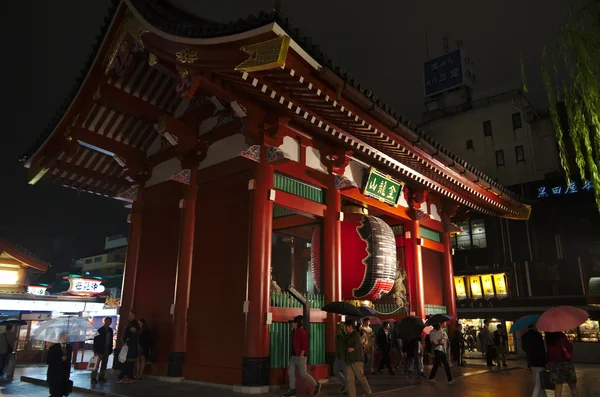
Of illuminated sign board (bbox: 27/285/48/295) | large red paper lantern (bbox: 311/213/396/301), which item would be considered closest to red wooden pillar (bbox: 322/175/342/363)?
large red paper lantern (bbox: 311/213/396/301)

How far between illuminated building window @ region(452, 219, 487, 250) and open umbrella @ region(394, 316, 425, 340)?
23.8 meters

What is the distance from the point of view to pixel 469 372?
14586mm

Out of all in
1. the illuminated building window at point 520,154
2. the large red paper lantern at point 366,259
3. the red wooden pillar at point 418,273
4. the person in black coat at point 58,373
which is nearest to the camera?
the person in black coat at point 58,373

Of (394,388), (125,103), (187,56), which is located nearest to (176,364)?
(394,388)

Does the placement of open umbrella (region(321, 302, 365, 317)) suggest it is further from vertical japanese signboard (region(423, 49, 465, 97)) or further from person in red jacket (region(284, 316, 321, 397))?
vertical japanese signboard (region(423, 49, 465, 97))

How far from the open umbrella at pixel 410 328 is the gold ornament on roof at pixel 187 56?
31.7ft

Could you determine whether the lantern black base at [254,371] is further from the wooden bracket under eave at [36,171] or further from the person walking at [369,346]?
the wooden bracket under eave at [36,171]

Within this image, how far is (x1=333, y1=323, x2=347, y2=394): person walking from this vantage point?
920cm

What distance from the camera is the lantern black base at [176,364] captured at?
11234 millimetres

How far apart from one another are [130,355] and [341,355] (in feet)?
18.7

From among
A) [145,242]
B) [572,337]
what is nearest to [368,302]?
[145,242]

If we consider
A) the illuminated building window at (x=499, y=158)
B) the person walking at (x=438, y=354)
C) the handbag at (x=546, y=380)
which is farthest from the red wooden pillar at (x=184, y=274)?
the illuminated building window at (x=499, y=158)

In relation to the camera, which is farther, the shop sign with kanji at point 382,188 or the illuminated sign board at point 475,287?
the illuminated sign board at point 475,287

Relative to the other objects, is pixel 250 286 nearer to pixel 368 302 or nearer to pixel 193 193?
pixel 193 193
